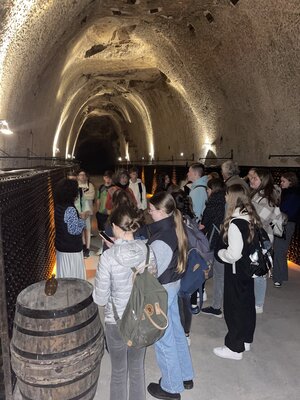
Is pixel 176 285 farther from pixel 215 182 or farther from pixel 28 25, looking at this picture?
pixel 28 25

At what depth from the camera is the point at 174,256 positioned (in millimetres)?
2781

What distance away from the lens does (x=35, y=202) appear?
398cm

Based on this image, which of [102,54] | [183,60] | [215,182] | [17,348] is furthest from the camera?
[102,54]

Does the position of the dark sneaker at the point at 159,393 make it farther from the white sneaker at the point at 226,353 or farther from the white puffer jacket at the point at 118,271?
the white puffer jacket at the point at 118,271

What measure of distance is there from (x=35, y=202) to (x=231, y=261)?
227 centimetres

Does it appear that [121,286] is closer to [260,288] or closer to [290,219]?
[260,288]

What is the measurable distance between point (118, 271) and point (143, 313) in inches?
12.3

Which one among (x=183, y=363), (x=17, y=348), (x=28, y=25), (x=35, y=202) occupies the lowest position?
(x=183, y=363)

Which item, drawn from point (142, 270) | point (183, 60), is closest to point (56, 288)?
point (142, 270)

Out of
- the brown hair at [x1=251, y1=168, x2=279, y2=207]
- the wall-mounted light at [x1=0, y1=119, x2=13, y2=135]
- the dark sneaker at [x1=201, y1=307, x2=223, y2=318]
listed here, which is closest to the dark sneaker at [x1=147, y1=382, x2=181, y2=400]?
the dark sneaker at [x1=201, y1=307, x2=223, y2=318]

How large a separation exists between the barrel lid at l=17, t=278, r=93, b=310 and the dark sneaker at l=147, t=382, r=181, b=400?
117cm

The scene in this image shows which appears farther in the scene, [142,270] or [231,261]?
[231,261]

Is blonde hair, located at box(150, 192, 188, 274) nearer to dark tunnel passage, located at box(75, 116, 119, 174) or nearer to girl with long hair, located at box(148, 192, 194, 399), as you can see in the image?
girl with long hair, located at box(148, 192, 194, 399)

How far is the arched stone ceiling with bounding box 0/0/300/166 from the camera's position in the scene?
5715mm
